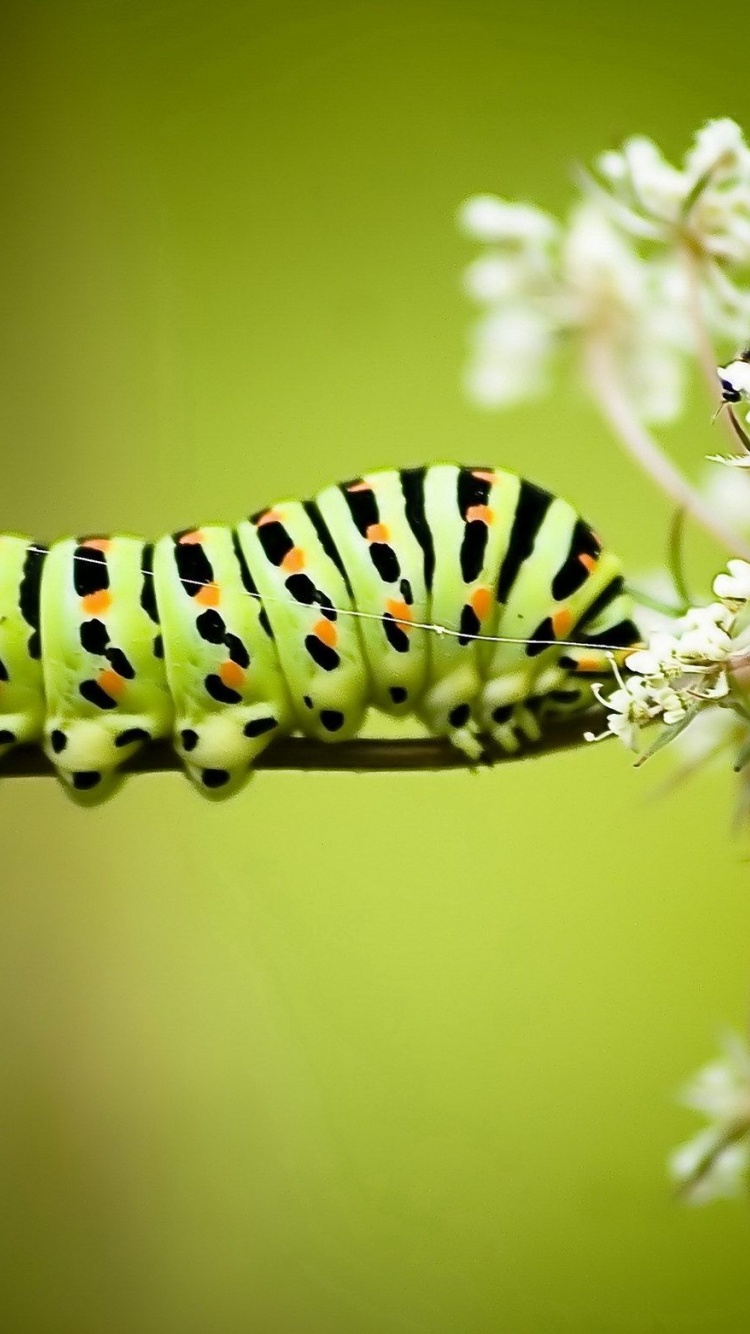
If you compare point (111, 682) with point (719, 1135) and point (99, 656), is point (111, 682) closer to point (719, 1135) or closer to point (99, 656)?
point (99, 656)

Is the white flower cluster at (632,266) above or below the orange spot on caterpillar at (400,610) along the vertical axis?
above

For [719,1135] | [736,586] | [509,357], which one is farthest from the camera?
[509,357]

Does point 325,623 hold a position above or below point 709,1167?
above

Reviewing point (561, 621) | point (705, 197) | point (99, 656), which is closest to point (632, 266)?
point (705, 197)

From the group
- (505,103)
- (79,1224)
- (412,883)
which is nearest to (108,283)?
(505,103)

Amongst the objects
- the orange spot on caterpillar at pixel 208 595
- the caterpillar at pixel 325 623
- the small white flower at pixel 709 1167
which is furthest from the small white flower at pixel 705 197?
the small white flower at pixel 709 1167

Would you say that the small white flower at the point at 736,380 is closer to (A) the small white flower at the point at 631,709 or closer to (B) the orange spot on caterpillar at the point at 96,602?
(A) the small white flower at the point at 631,709
